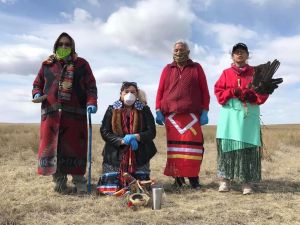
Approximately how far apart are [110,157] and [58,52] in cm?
158

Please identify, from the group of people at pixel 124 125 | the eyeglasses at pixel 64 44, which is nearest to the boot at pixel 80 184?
the group of people at pixel 124 125

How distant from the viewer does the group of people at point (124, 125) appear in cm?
605

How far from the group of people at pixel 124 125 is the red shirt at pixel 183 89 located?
15mm

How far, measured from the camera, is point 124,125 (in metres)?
6.16

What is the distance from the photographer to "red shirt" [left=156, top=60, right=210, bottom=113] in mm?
6359

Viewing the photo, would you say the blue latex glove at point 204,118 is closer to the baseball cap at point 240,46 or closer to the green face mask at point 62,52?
the baseball cap at point 240,46

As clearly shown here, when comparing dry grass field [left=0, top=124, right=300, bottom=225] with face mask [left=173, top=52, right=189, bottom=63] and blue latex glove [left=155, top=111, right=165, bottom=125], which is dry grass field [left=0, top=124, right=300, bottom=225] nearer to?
blue latex glove [left=155, top=111, right=165, bottom=125]

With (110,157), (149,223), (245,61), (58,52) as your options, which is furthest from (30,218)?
(245,61)

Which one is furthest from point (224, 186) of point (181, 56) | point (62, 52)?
point (62, 52)

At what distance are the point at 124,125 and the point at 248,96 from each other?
5.54 ft

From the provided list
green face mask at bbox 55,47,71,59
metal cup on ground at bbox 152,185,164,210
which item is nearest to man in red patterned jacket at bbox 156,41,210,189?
metal cup on ground at bbox 152,185,164,210

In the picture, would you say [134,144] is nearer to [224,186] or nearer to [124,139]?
[124,139]

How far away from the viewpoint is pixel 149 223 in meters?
4.50

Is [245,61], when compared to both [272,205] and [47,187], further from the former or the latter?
[47,187]
